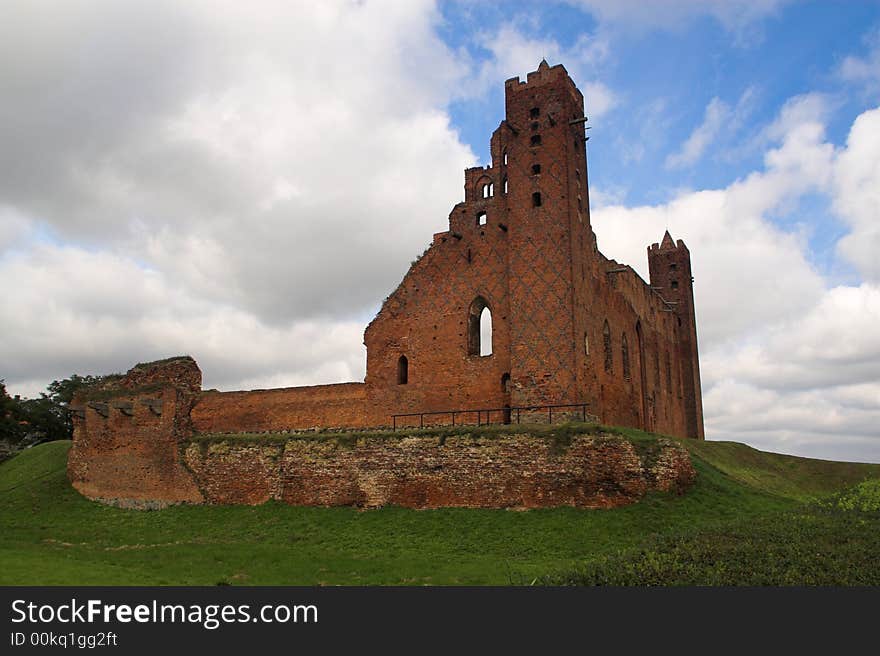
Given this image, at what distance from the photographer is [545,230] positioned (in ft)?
78.3

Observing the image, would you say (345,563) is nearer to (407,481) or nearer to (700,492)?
(407,481)

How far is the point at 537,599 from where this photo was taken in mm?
8773

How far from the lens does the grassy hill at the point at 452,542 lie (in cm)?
1129

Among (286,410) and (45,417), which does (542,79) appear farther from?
(45,417)

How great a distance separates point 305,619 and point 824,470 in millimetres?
28841

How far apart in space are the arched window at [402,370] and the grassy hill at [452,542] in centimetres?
773

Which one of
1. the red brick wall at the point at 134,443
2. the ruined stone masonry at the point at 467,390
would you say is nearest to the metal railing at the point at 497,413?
the ruined stone masonry at the point at 467,390

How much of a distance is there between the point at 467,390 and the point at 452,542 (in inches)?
380

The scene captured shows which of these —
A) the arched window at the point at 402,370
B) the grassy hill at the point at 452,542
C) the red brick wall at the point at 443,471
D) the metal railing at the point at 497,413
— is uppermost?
the arched window at the point at 402,370

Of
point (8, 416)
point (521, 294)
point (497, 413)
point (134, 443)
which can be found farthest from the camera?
point (8, 416)

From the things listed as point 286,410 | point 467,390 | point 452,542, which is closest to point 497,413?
point 467,390

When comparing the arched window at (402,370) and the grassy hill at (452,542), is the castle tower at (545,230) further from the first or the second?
the grassy hill at (452,542)

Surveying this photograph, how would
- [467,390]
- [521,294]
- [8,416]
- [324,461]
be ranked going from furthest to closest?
[8,416]
[467,390]
[521,294]
[324,461]

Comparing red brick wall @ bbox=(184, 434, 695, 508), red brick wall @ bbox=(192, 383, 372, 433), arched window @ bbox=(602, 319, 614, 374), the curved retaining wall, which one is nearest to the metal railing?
red brick wall @ bbox=(192, 383, 372, 433)
